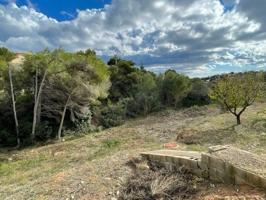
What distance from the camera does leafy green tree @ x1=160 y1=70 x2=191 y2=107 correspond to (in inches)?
941

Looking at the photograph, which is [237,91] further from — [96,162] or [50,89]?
[50,89]

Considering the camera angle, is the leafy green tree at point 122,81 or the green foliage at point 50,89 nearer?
the green foliage at point 50,89

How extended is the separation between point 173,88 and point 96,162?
58.2ft

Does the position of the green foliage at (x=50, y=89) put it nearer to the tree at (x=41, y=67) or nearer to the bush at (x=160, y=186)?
the tree at (x=41, y=67)

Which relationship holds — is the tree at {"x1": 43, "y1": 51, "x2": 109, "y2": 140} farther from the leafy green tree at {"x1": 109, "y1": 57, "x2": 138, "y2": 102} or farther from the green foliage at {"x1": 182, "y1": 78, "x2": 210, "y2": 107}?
the green foliage at {"x1": 182, "y1": 78, "x2": 210, "y2": 107}

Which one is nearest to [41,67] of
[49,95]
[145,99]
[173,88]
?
[49,95]

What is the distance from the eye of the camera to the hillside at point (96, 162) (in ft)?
16.9

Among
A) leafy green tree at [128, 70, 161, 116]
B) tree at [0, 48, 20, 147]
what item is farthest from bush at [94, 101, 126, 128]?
tree at [0, 48, 20, 147]

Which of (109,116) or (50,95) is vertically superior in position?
(50,95)

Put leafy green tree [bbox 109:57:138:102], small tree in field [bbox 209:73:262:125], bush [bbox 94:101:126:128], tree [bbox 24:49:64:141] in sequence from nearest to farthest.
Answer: small tree in field [bbox 209:73:262:125]
tree [bbox 24:49:64:141]
bush [bbox 94:101:126:128]
leafy green tree [bbox 109:57:138:102]

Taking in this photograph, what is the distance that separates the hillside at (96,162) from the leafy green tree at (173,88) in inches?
394

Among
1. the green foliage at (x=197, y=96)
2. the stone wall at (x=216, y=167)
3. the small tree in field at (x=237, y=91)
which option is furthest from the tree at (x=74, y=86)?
the green foliage at (x=197, y=96)

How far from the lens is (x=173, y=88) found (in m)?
24.0

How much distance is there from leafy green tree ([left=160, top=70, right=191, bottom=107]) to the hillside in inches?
394
